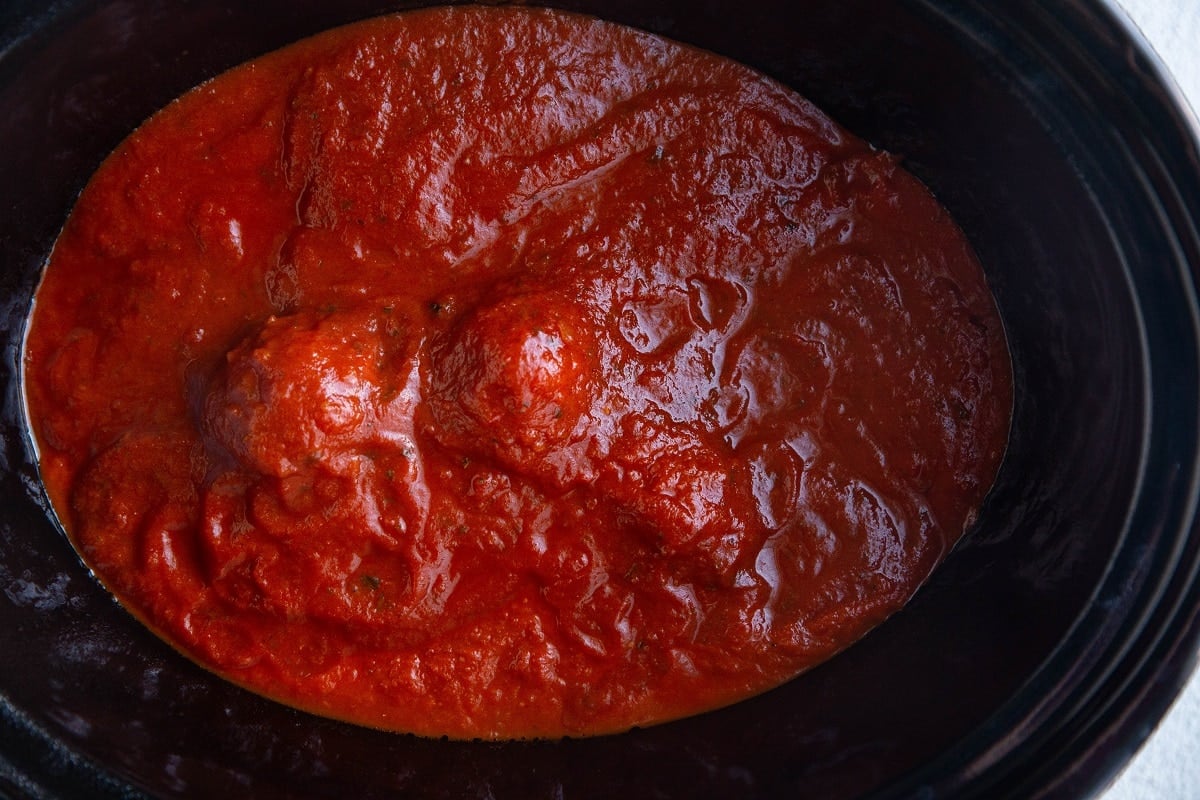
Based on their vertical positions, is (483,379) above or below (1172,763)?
below

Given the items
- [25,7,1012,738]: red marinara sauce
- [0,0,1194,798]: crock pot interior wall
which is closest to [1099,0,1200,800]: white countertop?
[0,0,1194,798]: crock pot interior wall

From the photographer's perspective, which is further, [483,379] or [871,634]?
[871,634]

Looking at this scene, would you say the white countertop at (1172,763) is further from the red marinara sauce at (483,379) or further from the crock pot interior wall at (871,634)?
the red marinara sauce at (483,379)

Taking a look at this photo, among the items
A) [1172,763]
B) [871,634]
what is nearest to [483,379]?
[871,634]

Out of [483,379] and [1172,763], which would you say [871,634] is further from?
[483,379]

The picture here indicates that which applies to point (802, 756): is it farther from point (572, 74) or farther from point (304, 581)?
point (572, 74)

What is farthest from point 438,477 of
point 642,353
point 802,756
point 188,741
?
point 802,756
